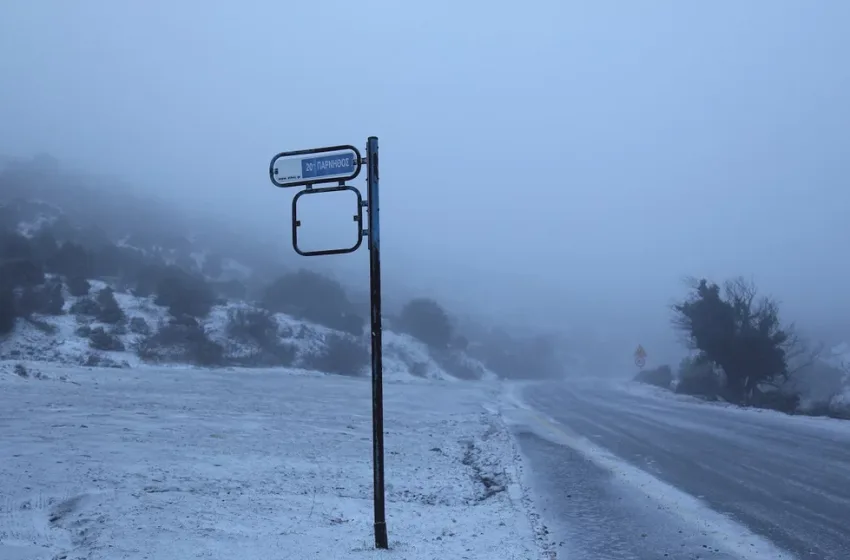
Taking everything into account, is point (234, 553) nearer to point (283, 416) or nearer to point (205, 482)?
point (205, 482)

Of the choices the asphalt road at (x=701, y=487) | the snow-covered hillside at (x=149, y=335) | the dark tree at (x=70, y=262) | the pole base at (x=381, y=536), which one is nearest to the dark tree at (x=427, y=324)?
the snow-covered hillside at (x=149, y=335)

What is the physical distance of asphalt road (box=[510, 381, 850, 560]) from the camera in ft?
24.6

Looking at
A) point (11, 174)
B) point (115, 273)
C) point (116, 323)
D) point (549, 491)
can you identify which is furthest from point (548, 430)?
point (11, 174)

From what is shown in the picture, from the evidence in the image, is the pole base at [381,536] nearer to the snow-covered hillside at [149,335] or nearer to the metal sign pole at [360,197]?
the metal sign pole at [360,197]

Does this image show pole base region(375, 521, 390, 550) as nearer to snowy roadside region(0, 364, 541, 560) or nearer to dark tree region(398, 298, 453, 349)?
snowy roadside region(0, 364, 541, 560)

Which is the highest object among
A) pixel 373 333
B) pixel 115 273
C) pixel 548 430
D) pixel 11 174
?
pixel 11 174

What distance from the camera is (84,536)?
6.35 metres

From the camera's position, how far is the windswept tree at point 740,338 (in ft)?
101

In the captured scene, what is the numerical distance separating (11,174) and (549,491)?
7907cm

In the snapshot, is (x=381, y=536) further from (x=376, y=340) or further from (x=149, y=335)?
(x=149, y=335)

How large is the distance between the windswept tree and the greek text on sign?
2823 cm

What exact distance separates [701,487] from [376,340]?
6.30 metres

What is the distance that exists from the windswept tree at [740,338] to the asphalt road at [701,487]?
1217cm

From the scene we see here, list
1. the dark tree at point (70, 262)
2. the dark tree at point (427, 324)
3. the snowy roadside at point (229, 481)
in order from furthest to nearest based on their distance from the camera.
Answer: the dark tree at point (427, 324) < the dark tree at point (70, 262) < the snowy roadside at point (229, 481)
